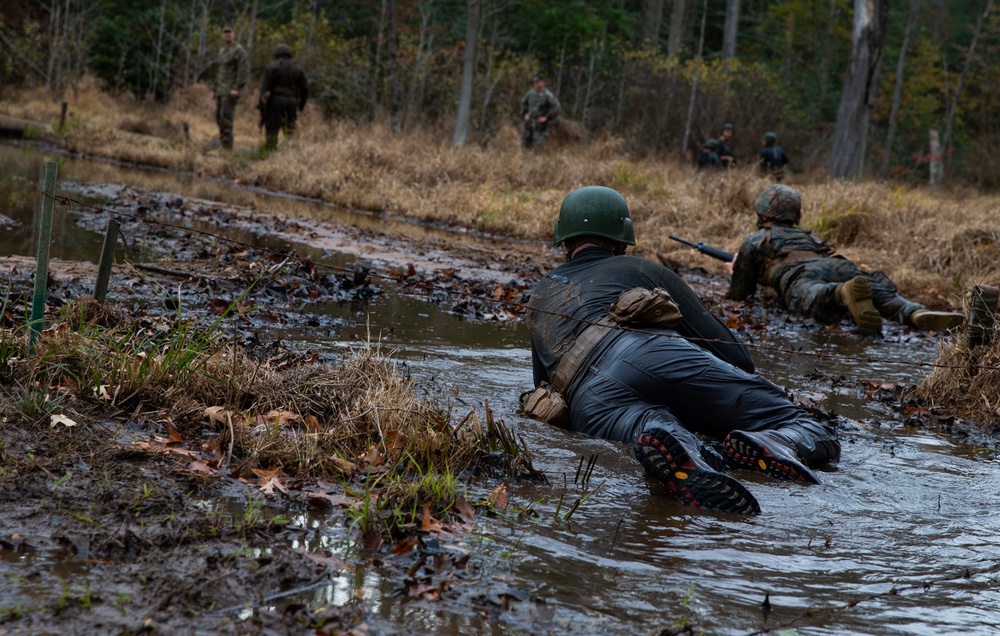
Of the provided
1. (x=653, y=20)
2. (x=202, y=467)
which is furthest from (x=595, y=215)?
(x=653, y=20)

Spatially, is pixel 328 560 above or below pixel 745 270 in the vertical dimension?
below

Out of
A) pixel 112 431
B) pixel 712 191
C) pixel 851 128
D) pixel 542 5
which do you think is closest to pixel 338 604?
pixel 112 431

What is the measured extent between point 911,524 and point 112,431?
11.8 feet

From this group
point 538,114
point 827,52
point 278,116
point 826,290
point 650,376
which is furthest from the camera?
point 827,52

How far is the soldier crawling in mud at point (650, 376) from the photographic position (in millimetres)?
4793

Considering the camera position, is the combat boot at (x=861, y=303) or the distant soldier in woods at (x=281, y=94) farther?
the distant soldier in woods at (x=281, y=94)

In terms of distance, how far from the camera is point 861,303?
1011 cm

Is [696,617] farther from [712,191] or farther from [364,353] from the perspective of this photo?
[712,191]

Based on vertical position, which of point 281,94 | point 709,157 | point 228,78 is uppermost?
point 228,78

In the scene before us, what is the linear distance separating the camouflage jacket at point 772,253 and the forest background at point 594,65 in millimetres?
10504

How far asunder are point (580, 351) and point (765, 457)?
1.15 m

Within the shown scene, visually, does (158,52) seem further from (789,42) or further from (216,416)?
(216,416)

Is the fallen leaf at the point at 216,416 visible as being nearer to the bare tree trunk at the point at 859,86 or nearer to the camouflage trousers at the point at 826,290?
the camouflage trousers at the point at 826,290

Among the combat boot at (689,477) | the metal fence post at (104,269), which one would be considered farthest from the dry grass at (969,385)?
the metal fence post at (104,269)
